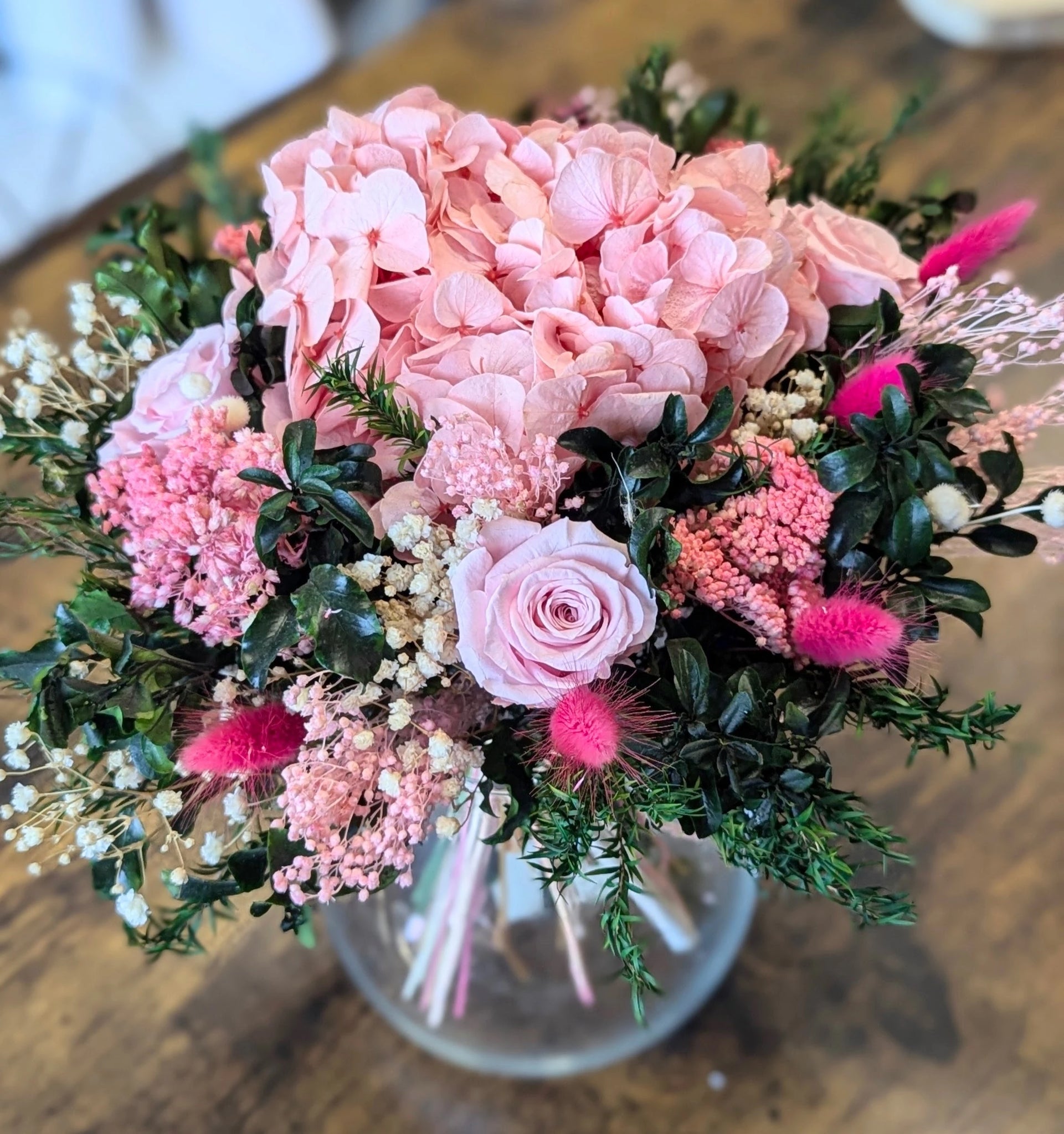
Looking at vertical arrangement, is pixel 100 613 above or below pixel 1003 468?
above

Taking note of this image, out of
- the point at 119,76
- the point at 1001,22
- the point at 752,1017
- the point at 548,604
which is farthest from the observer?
the point at 119,76

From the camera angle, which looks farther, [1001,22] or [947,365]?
[1001,22]

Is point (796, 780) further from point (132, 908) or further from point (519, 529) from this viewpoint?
point (132, 908)

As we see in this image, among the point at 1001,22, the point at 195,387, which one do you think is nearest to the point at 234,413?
the point at 195,387

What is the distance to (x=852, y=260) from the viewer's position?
17.5 inches

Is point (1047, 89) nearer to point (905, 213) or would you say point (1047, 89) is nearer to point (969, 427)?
point (905, 213)

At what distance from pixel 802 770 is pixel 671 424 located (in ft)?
0.45

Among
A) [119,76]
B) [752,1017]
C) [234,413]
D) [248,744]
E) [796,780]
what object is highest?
[119,76]

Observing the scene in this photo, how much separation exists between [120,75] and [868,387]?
3.83 feet

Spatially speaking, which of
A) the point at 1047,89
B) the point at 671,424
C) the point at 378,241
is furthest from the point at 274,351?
the point at 1047,89

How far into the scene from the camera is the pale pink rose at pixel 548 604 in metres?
0.36

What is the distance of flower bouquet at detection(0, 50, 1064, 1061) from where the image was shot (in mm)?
375

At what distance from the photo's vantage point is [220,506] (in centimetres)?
40

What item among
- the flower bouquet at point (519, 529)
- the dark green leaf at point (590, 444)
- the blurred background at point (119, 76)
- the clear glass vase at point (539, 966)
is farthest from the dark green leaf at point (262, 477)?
the blurred background at point (119, 76)
